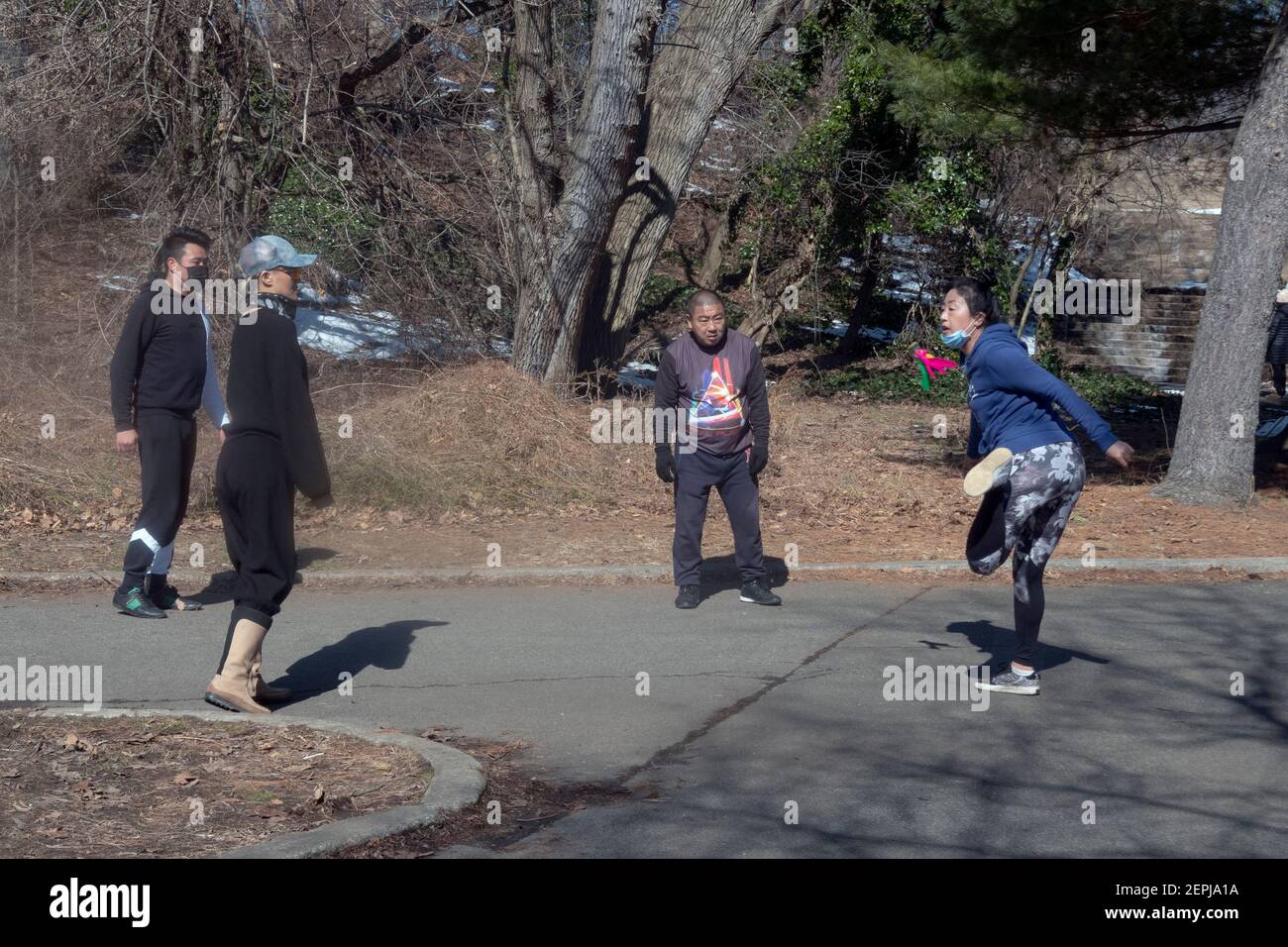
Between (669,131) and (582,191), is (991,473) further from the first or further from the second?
(669,131)

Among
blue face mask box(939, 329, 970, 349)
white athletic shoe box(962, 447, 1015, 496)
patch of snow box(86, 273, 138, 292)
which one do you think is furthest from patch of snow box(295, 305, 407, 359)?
white athletic shoe box(962, 447, 1015, 496)

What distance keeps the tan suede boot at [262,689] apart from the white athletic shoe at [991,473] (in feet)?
11.1

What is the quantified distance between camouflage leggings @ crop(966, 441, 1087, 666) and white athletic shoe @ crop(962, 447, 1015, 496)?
35mm

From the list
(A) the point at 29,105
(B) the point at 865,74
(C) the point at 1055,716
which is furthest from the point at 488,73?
(C) the point at 1055,716

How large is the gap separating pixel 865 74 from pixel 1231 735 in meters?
16.1

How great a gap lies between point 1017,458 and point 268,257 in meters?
3.57

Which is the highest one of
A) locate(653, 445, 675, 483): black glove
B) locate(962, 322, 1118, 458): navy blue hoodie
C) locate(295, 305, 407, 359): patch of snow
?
locate(295, 305, 407, 359): patch of snow

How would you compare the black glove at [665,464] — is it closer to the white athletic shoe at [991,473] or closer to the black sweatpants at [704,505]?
the black sweatpants at [704,505]

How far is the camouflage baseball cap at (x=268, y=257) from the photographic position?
6090 mm

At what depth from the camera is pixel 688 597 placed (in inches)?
336

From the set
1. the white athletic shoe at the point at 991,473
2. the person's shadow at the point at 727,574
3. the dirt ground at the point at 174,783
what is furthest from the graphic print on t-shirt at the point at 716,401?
the dirt ground at the point at 174,783

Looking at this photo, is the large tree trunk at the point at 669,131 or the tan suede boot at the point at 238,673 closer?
the tan suede boot at the point at 238,673

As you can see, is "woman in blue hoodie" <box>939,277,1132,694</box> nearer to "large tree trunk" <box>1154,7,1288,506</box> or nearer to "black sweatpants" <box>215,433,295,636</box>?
"black sweatpants" <box>215,433,295,636</box>

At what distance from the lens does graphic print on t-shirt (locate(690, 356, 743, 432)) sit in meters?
8.43
